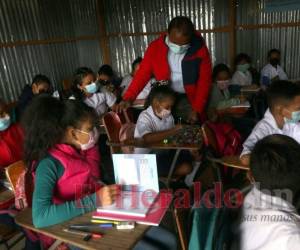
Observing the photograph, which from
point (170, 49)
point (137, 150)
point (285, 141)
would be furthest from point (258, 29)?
point (285, 141)

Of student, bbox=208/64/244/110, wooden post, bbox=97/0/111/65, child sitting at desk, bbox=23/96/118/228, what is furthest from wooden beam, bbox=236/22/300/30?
child sitting at desk, bbox=23/96/118/228

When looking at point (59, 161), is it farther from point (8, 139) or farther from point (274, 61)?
point (274, 61)

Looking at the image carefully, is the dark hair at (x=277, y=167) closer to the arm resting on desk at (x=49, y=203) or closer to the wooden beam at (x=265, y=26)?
the arm resting on desk at (x=49, y=203)

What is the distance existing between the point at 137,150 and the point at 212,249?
1487 millimetres

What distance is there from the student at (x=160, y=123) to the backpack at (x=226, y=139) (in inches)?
12.7

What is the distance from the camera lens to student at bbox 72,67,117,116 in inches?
152

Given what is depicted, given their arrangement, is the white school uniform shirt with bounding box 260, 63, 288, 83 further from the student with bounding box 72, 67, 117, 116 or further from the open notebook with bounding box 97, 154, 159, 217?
the open notebook with bounding box 97, 154, 159, 217

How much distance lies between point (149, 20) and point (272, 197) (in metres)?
5.58

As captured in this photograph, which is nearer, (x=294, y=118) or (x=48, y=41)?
(x=294, y=118)

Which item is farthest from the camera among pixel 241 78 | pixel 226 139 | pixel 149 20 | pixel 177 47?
pixel 149 20

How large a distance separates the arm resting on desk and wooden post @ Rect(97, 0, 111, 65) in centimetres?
556

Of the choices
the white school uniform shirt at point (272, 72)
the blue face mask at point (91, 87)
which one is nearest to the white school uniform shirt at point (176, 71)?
the blue face mask at point (91, 87)

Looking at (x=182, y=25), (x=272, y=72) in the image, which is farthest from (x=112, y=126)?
(x=272, y=72)

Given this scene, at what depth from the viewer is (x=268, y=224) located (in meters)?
1.16
